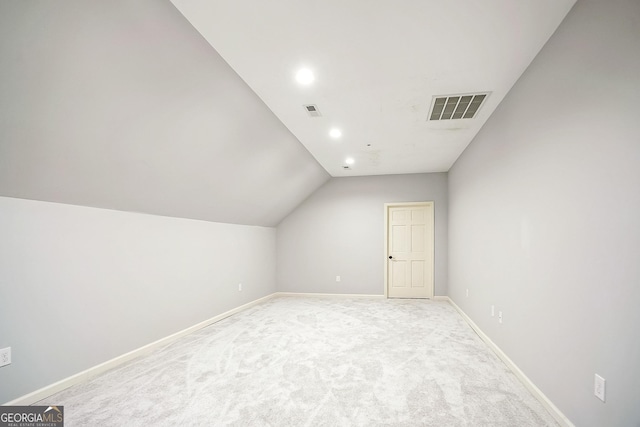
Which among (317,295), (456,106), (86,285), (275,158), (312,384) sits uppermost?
(456,106)

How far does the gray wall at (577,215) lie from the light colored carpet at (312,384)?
1.63 ft

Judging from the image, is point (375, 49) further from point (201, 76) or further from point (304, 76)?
point (201, 76)

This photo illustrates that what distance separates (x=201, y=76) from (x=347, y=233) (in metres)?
4.66

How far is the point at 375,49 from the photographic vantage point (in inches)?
88.2

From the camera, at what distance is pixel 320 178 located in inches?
245

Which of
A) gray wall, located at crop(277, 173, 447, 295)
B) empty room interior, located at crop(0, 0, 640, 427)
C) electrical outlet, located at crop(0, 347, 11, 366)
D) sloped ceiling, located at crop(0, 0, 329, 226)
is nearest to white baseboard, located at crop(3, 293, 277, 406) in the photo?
empty room interior, located at crop(0, 0, 640, 427)

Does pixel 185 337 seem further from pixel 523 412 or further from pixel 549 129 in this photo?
pixel 549 129

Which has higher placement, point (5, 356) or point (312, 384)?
point (5, 356)

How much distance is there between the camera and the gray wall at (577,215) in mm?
1446

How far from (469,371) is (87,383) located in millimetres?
3295

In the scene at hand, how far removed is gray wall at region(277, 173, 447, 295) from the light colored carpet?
2.41 m

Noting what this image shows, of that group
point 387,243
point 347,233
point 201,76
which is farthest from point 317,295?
point 201,76

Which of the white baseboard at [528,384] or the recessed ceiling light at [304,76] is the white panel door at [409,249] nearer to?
the white baseboard at [528,384]

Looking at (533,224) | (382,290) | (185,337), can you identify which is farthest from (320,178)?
(533,224)
